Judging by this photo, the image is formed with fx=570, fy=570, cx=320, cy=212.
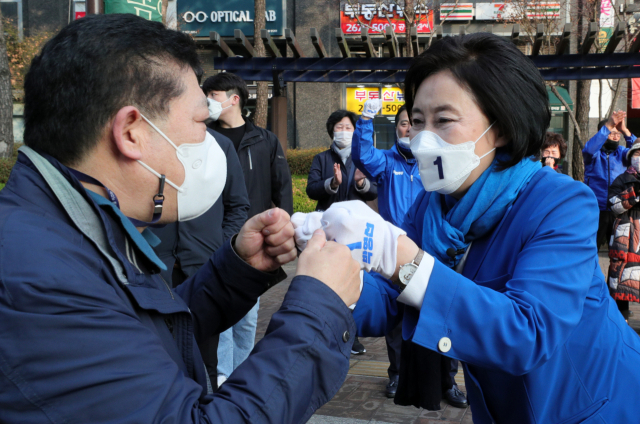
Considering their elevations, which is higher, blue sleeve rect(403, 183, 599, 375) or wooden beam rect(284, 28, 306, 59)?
wooden beam rect(284, 28, 306, 59)

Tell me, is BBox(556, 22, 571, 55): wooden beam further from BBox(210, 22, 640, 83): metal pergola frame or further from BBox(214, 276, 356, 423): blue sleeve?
BBox(214, 276, 356, 423): blue sleeve

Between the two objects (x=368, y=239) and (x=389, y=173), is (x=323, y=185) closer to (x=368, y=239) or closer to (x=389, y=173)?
(x=389, y=173)

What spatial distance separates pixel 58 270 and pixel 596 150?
7693 millimetres

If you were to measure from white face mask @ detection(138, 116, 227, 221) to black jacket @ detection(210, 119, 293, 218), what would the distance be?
2884 mm

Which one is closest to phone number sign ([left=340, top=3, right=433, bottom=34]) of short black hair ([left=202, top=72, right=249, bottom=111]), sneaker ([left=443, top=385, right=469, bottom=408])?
short black hair ([left=202, top=72, right=249, bottom=111])

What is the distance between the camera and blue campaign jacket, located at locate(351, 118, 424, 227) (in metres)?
4.75

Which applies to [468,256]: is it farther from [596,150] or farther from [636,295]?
[596,150]

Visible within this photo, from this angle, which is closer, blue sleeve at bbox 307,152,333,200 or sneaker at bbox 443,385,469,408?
sneaker at bbox 443,385,469,408

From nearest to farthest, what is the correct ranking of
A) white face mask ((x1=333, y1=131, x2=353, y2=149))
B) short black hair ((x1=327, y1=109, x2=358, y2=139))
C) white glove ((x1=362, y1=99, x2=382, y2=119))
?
white glove ((x1=362, y1=99, x2=382, y2=119)) → white face mask ((x1=333, y1=131, x2=353, y2=149)) → short black hair ((x1=327, y1=109, x2=358, y2=139))

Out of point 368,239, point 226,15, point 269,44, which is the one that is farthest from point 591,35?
point 226,15

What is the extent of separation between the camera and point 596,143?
24.5 ft

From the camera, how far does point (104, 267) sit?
1247mm

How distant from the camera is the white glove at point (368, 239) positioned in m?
1.56

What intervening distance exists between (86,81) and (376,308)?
1.16m
